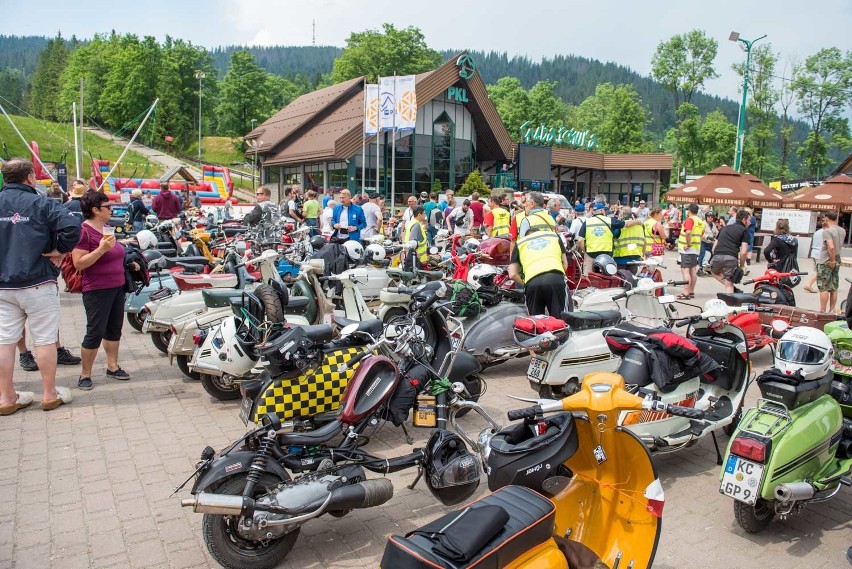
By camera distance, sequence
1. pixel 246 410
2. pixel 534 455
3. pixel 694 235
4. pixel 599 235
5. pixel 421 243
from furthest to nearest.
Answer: pixel 694 235
pixel 421 243
pixel 599 235
pixel 246 410
pixel 534 455

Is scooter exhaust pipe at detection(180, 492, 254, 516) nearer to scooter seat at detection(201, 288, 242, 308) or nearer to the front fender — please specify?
the front fender

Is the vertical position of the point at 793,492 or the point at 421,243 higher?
the point at 421,243

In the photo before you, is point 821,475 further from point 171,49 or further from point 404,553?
point 171,49

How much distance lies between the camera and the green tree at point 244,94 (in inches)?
2498

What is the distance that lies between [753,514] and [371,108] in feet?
A: 60.4

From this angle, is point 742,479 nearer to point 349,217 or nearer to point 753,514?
point 753,514

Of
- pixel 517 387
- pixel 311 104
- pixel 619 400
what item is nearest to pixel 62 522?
pixel 619 400

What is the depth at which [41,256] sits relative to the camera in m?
5.32

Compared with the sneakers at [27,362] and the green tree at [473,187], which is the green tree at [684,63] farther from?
the sneakers at [27,362]

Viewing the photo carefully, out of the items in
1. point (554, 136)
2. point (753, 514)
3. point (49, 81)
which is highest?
point (49, 81)

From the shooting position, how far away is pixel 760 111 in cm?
5444

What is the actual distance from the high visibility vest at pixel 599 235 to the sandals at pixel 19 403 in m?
7.39

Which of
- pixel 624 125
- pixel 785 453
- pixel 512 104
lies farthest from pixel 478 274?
pixel 512 104

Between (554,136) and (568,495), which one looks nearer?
(568,495)
